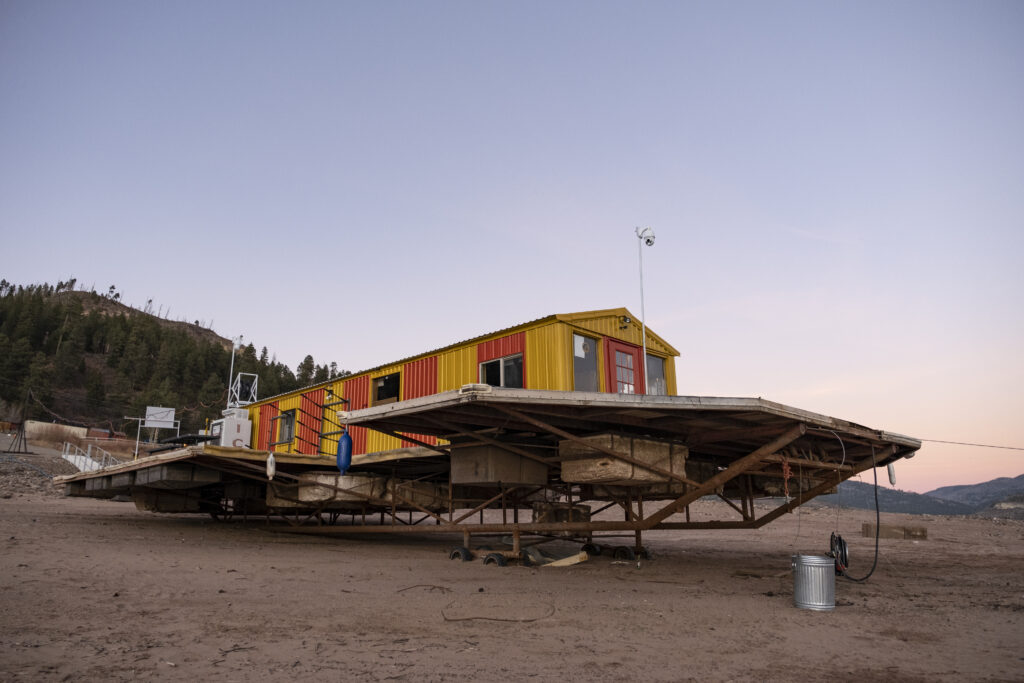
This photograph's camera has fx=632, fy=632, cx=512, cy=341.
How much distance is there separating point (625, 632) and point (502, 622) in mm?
1552

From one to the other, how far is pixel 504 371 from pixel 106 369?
13572 cm

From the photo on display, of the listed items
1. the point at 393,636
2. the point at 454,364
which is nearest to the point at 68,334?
the point at 454,364

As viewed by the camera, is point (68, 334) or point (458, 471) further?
point (68, 334)

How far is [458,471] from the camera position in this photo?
13.3 m

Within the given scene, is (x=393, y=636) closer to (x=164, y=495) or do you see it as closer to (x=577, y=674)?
(x=577, y=674)

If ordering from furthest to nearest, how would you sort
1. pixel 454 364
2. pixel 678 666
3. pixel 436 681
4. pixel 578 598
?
pixel 454 364
pixel 578 598
pixel 678 666
pixel 436 681

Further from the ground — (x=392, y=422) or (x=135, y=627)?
(x=392, y=422)

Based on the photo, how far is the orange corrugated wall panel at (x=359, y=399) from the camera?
19.7m

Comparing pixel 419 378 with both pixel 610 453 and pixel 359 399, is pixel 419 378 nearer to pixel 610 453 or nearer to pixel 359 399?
pixel 359 399

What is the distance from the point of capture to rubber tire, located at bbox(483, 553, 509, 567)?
13.3 m

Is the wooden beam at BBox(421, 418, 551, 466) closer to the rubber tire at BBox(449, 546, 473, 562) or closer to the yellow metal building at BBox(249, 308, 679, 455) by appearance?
the yellow metal building at BBox(249, 308, 679, 455)

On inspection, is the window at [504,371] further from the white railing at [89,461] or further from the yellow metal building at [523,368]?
the white railing at [89,461]

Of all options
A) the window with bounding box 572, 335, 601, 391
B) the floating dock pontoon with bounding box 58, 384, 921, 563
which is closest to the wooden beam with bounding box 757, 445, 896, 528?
the floating dock pontoon with bounding box 58, 384, 921, 563

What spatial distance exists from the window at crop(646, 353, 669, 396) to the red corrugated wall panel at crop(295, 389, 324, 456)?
10.6m
